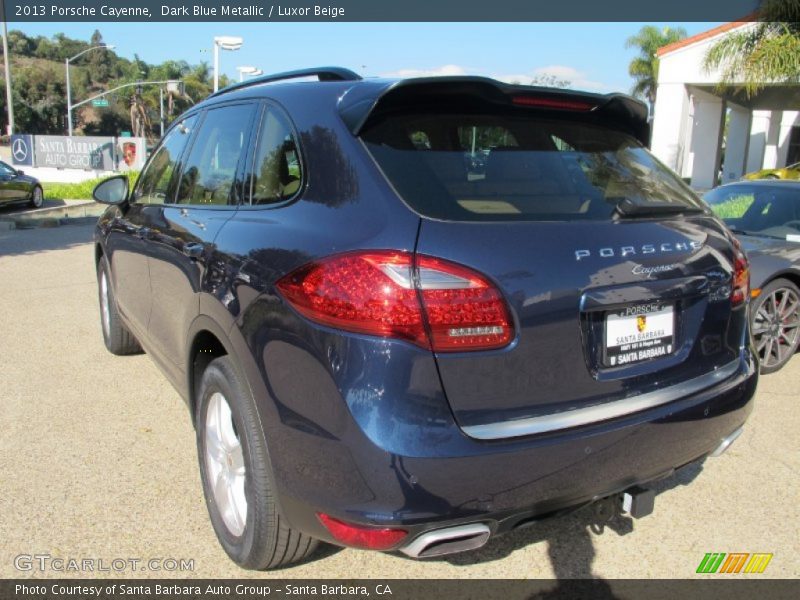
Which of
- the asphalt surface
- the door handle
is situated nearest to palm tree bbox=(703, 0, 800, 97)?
the asphalt surface

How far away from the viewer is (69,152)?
2881cm

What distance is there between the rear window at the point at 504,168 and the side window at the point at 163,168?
1.91 m

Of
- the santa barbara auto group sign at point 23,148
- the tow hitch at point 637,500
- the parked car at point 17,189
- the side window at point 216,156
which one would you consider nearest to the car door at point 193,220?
the side window at point 216,156

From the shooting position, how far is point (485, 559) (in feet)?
9.00

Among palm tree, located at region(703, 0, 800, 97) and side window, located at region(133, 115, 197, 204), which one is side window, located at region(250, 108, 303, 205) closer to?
side window, located at region(133, 115, 197, 204)

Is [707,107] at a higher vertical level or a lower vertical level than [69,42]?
→ lower

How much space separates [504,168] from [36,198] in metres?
19.6

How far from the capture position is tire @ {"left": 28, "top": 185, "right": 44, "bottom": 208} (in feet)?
60.8

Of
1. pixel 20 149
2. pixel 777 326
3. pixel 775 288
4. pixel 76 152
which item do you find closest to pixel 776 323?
pixel 777 326

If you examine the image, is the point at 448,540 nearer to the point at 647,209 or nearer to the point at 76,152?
the point at 647,209

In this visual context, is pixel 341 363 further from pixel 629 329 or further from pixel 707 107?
pixel 707 107

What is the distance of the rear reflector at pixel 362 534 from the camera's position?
1.99m

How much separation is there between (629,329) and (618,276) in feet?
0.62

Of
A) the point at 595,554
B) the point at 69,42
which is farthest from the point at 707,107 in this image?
the point at 69,42
